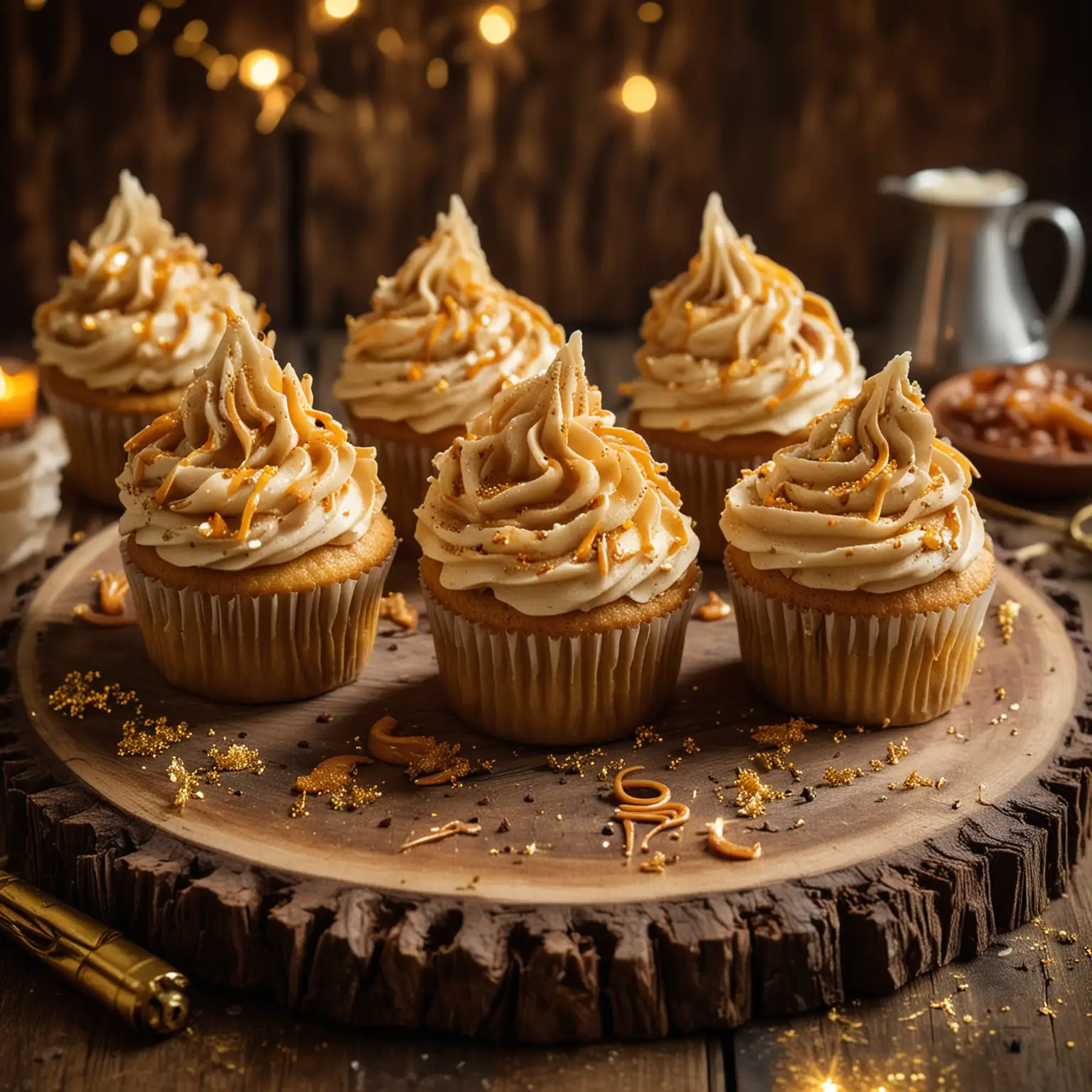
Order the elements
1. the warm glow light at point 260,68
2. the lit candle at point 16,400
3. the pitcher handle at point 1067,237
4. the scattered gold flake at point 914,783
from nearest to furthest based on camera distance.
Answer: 1. the scattered gold flake at point 914,783
2. the lit candle at point 16,400
3. the pitcher handle at point 1067,237
4. the warm glow light at point 260,68

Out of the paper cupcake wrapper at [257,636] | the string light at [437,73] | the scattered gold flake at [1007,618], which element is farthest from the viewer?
the string light at [437,73]

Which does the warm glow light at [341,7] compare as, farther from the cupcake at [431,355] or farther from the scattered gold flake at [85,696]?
the scattered gold flake at [85,696]

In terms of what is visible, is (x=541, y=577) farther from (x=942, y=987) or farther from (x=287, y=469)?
(x=942, y=987)

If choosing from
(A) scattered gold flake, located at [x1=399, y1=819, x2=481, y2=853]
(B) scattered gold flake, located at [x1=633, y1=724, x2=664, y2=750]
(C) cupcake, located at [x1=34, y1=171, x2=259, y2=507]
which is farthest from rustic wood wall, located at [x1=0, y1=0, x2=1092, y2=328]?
(A) scattered gold flake, located at [x1=399, y1=819, x2=481, y2=853]

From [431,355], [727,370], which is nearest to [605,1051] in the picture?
[727,370]

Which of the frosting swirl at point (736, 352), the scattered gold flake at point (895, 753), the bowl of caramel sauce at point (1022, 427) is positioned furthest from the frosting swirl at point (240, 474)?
the bowl of caramel sauce at point (1022, 427)

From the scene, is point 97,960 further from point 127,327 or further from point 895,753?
point 127,327
